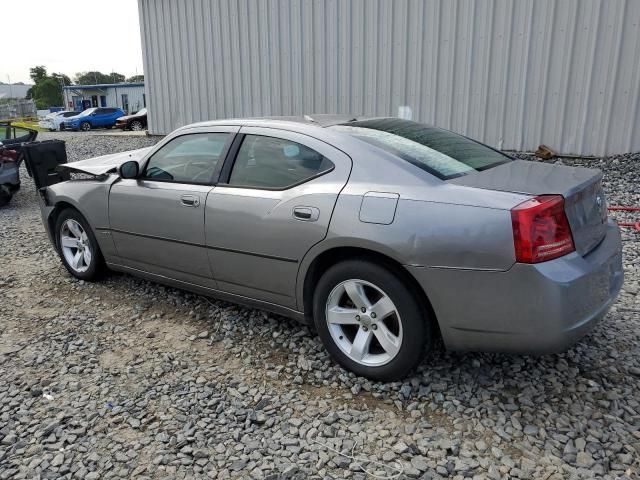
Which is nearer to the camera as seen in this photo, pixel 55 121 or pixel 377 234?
pixel 377 234

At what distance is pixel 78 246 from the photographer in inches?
185

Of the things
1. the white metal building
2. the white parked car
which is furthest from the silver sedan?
the white metal building

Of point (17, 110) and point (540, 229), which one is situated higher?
point (17, 110)

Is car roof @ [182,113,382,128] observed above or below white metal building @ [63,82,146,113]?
below

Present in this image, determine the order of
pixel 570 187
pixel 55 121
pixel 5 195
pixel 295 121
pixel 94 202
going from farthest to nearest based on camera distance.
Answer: pixel 55 121, pixel 5 195, pixel 94 202, pixel 295 121, pixel 570 187

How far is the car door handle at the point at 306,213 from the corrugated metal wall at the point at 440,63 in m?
7.42

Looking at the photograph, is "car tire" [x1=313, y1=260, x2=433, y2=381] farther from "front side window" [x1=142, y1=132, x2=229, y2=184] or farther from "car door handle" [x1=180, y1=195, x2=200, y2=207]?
"front side window" [x1=142, y1=132, x2=229, y2=184]

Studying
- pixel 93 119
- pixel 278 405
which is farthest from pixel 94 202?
pixel 93 119

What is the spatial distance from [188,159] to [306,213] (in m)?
1.30

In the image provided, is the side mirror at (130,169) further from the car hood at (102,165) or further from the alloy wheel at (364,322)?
the alloy wheel at (364,322)

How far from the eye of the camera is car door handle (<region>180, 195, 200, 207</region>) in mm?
3525

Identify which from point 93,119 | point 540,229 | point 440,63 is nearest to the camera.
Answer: point 540,229

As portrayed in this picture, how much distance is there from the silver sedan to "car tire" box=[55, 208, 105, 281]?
0.61 meters

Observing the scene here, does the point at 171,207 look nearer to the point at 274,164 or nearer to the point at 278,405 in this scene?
the point at 274,164
